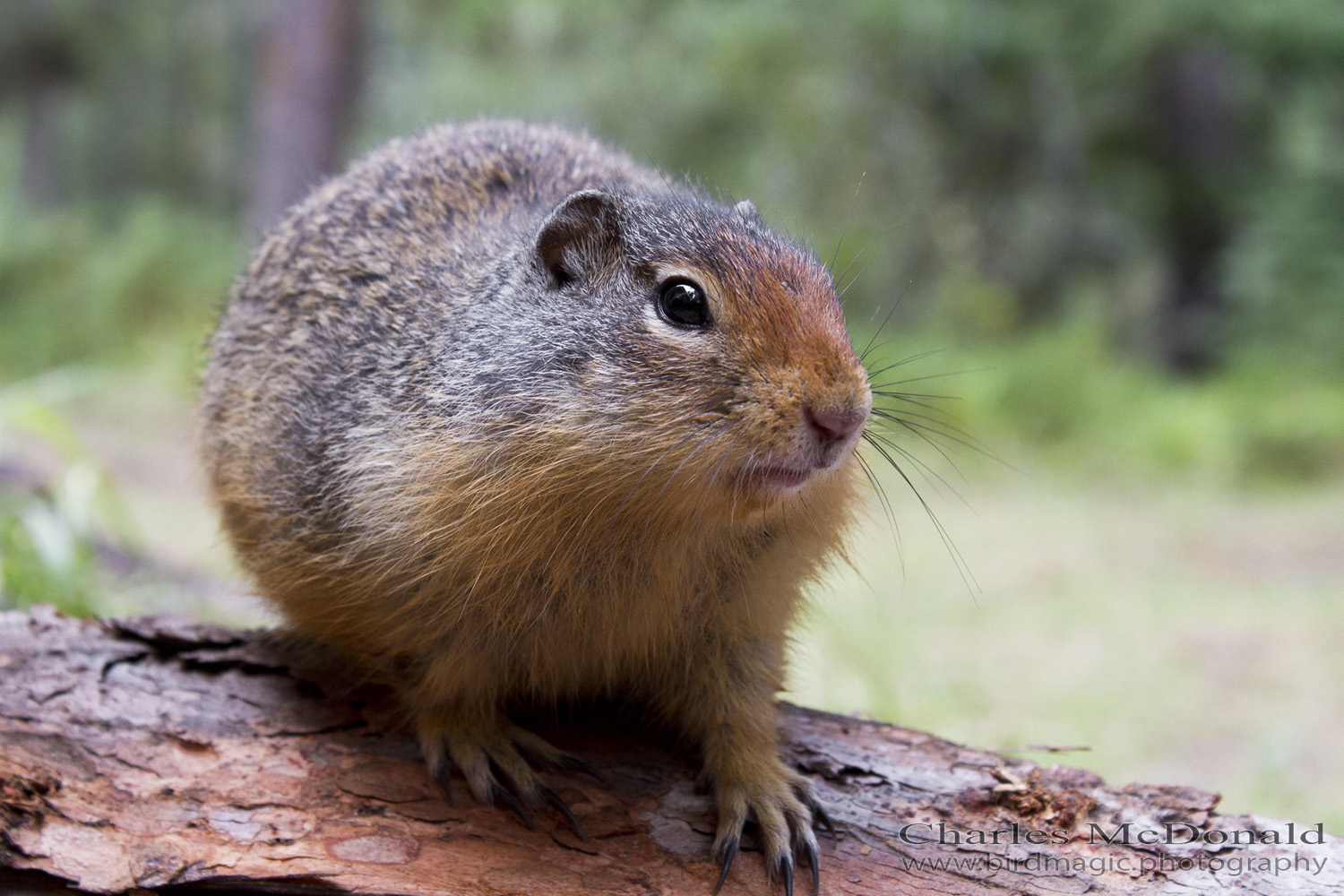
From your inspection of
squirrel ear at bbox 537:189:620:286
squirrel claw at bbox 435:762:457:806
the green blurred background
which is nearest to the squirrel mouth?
squirrel ear at bbox 537:189:620:286

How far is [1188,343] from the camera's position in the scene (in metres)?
15.3

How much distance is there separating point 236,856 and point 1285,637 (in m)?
5.89

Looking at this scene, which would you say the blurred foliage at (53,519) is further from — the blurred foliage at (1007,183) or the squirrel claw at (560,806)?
the blurred foliage at (1007,183)

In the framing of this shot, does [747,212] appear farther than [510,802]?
Yes

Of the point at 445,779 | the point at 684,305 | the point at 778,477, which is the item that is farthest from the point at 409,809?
the point at 684,305

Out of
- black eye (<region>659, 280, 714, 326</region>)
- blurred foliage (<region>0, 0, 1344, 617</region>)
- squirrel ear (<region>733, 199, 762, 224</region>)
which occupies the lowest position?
black eye (<region>659, 280, 714, 326</region>)

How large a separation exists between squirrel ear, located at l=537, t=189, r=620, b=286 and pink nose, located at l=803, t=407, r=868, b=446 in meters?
0.83

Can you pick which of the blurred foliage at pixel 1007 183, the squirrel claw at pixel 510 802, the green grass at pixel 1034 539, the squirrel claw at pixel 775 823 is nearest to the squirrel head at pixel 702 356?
the green grass at pixel 1034 539

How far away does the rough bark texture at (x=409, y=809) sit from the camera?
2.65 m

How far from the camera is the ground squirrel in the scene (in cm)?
256

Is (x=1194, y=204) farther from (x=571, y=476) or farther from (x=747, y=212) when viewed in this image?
(x=571, y=476)

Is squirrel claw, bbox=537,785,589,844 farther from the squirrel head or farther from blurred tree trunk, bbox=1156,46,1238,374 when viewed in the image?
blurred tree trunk, bbox=1156,46,1238,374

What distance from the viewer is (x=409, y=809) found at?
2889mm

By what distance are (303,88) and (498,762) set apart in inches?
331
